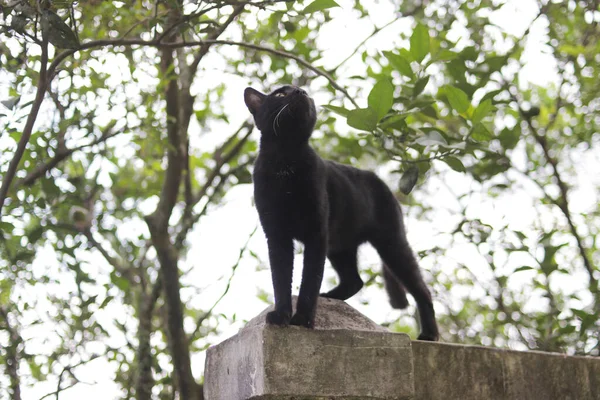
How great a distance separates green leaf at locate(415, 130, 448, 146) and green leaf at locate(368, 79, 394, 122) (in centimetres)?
29

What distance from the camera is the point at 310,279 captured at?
263 centimetres

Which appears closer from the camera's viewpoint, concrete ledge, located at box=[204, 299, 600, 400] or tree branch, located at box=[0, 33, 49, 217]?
concrete ledge, located at box=[204, 299, 600, 400]

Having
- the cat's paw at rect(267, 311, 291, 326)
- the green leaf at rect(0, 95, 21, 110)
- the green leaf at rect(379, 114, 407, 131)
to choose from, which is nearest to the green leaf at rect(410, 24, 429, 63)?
the green leaf at rect(379, 114, 407, 131)

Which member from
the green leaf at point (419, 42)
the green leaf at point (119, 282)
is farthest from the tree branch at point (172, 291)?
the green leaf at point (419, 42)

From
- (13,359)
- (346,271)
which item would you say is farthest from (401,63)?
(13,359)

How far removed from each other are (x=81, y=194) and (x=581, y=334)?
3.31 meters

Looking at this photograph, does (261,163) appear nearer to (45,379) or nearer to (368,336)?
(368,336)

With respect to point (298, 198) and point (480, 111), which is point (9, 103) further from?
point (480, 111)

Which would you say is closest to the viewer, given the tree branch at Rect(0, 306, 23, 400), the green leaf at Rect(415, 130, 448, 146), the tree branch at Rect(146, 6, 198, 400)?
the green leaf at Rect(415, 130, 448, 146)

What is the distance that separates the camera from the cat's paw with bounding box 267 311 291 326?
7.90 feet

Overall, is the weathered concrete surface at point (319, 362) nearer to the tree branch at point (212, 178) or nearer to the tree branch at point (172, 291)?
the tree branch at point (172, 291)

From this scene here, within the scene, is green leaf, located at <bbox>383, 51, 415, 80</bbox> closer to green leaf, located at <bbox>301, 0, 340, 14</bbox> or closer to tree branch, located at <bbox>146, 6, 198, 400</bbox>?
green leaf, located at <bbox>301, 0, 340, 14</bbox>

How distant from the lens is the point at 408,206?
19.8 ft

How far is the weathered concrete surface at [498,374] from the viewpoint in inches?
112
